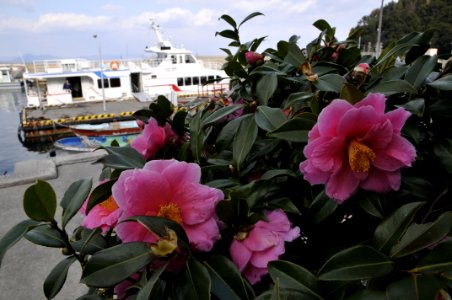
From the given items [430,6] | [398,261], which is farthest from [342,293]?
[430,6]

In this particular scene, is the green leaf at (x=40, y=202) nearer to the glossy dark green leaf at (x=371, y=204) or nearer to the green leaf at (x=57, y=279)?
the green leaf at (x=57, y=279)

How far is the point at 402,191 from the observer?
39 cm

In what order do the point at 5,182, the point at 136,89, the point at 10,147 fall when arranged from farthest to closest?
the point at 136,89
the point at 10,147
the point at 5,182

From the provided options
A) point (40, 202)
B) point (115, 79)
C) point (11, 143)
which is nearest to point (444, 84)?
point (40, 202)

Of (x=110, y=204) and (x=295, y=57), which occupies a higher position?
(x=295, y=57)

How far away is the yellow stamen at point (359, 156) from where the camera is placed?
13.8 inches

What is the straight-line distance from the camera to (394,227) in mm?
327

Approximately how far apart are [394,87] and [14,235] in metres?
0.50

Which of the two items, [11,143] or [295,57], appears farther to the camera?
[11,143]

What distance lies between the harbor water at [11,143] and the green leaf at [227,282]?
650cm

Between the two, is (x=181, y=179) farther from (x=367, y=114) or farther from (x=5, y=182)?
(x=5, y=182)

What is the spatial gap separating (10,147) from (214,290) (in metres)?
A: 13.4

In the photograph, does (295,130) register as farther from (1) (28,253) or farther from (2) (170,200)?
(1) (28,253)

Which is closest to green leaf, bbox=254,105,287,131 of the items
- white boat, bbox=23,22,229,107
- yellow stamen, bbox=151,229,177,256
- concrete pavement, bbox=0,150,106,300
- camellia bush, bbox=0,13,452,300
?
camellia bush, bbox=0,13,452,300
